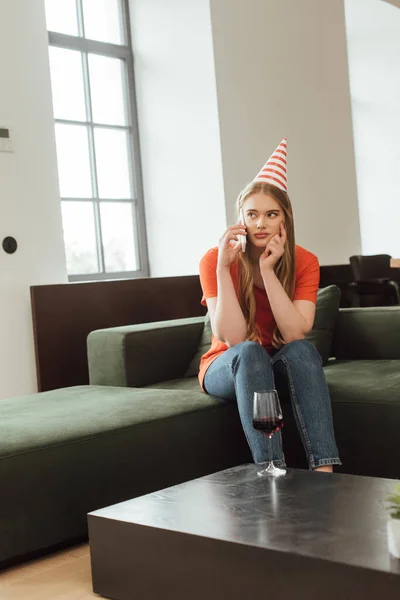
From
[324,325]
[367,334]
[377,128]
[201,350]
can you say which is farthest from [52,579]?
[377,128]

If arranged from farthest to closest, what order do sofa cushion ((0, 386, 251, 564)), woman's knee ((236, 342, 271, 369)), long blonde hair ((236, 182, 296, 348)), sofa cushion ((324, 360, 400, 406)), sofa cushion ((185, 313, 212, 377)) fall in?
sofa cushion ((185, 313, 212, 377)) < long blonde hair ((236, 182, 296, 348)) < sofa cushion ((324, 360, 400, 406)) < woman's knee ((236, 342, 271, 369)) < sofa cushion ((0, 386, 251, 564))

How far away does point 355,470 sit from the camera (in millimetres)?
2660

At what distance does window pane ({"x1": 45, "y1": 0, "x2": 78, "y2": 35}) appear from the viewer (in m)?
4.74

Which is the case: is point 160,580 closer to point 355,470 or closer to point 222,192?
point 355,470

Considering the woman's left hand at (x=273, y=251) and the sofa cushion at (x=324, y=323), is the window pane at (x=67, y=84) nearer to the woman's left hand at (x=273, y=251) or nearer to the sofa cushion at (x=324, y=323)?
the sofa cushion at (x=324, y=323)

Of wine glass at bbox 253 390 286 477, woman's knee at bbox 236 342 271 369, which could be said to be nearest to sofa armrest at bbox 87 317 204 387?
woman's knee at bbox 236 342 271 369

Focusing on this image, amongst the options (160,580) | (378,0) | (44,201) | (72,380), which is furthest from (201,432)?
(378,0)

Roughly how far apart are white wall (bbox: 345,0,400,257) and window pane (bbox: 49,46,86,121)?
391 centimetres

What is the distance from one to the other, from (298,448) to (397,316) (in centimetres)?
77

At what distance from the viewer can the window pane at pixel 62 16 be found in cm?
474

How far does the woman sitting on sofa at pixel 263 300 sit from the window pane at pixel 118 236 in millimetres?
2229

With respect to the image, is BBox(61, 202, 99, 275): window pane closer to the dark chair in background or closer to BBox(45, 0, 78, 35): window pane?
BBox(45, 0, 78, 35): window pane

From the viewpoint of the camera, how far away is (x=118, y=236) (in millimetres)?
5078

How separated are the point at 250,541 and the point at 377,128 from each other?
729 cm
